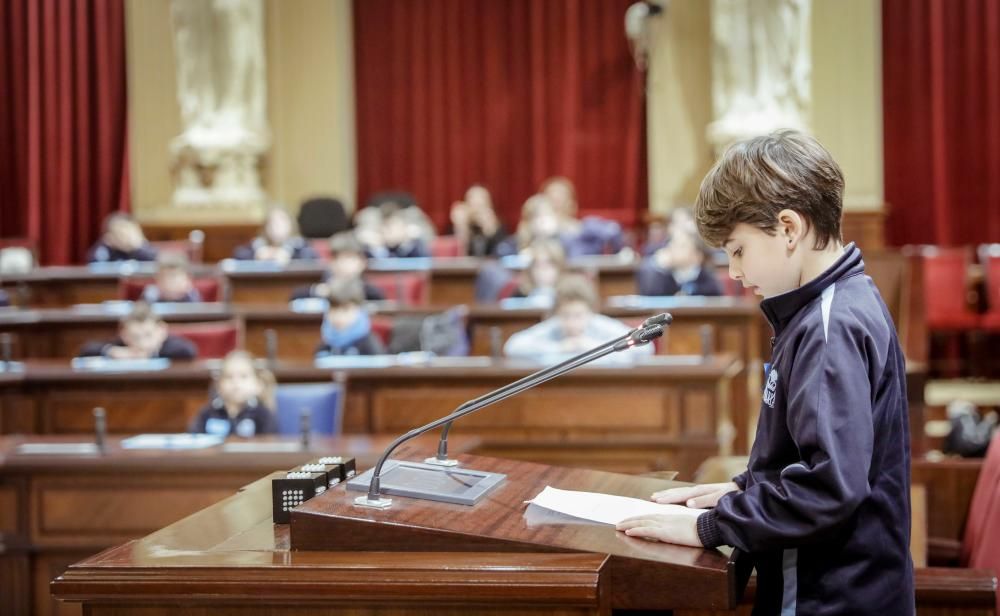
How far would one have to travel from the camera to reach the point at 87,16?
12.6 m

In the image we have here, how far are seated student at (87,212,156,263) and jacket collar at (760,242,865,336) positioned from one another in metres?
9.30

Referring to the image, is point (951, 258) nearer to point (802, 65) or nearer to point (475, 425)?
point (802, 65)

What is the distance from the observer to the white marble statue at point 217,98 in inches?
456

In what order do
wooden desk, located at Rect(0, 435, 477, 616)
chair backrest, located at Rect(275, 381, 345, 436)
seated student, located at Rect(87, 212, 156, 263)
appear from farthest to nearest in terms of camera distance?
seated student, located at Rect(87, 212, 156, 263) < chair backrest, located at Rect(275, 381, 345, 436) < wooden desk, located at Rect(0, 435, 477, 616)

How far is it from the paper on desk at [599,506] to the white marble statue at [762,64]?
353 inches

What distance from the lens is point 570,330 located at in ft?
19.5

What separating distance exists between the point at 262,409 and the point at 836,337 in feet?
11.6

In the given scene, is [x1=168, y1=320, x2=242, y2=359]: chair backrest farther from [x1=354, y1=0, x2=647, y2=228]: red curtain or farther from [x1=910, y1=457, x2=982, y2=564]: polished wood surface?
[x1=354, y1=0, x2=647, y2=228]: red curtain

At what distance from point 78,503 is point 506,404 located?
185 cm

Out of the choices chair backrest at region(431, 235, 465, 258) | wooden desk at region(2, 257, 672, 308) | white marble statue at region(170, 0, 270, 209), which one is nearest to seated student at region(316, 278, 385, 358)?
wooden desk at region(2, 257, 672, 308)

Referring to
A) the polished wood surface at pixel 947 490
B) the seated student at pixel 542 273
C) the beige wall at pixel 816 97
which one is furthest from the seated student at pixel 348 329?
the beige wall at pixel 816 97

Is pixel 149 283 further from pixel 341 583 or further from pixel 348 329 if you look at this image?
pixel 341 583

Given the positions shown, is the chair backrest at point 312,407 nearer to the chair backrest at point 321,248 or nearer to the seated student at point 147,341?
the seated student at point 147,341

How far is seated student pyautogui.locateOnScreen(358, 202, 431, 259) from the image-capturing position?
998 centimetres
